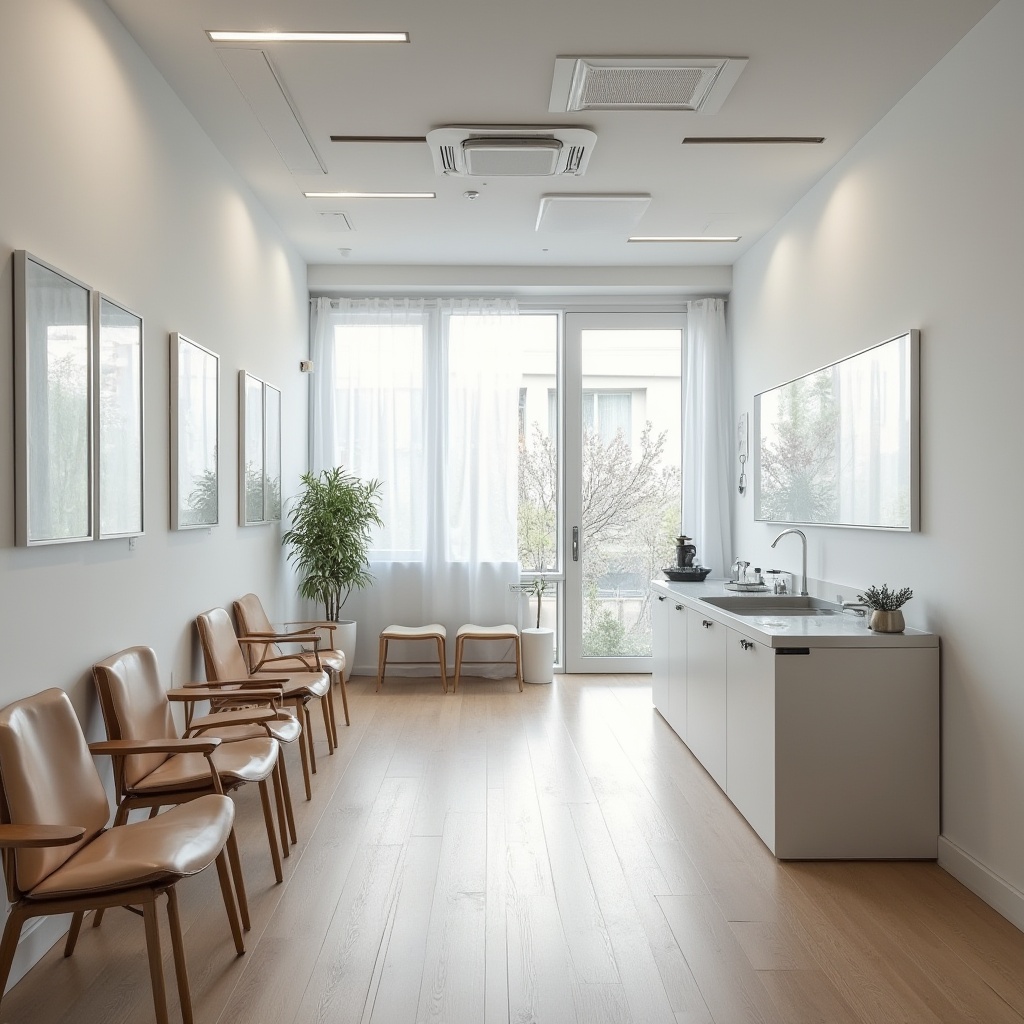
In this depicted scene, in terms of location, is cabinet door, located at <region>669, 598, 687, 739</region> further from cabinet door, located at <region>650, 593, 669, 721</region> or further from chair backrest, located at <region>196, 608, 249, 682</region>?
chair backrest, located at <region>196, 608, 249, 682</region>

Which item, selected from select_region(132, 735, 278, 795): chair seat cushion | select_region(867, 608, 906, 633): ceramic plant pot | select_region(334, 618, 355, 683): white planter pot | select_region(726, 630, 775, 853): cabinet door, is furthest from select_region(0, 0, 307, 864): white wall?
select_region(867, 608, 906, 633): ceramic plant pot

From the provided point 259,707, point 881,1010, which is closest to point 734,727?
point 881,1010

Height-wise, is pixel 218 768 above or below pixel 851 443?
below

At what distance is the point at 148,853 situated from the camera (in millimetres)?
2219

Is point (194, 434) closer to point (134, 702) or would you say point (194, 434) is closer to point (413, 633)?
point (134, 702)

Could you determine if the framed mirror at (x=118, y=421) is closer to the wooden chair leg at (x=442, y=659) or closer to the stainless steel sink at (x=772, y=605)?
the stainless steel sink at (x=772, y=605)

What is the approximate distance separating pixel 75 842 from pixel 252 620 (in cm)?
293

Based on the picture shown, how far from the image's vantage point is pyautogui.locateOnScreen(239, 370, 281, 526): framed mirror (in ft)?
Result: 16.0

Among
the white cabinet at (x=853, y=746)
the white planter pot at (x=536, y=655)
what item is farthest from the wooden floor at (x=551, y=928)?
the white planter pot at (x=536, y=655)

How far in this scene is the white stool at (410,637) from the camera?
21.2 ft

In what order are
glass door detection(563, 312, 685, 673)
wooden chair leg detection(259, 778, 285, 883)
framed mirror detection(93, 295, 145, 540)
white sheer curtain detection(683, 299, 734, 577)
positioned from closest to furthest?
framed mirror detection(93, 295, 145, 540) → wooden chair leg detection(259, 778, 285, 883) → white sheer curtain detection(683, 299, 734, 577) → glass door detection(563, 312, 685, 673)

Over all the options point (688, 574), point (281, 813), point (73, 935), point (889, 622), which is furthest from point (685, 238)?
point (73, 935)

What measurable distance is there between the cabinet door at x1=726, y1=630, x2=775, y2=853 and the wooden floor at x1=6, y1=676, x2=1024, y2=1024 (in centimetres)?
12

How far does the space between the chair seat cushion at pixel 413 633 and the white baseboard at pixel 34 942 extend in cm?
373
